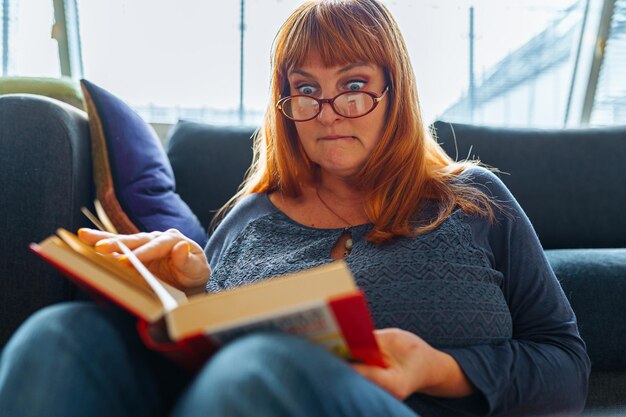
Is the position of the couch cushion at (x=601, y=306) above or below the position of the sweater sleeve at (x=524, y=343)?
below

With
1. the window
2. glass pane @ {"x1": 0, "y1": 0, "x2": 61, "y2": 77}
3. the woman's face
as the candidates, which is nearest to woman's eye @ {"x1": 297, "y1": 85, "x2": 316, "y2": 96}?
the woman's face

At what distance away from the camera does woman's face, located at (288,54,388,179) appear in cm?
105

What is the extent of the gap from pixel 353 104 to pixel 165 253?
42 centimetres

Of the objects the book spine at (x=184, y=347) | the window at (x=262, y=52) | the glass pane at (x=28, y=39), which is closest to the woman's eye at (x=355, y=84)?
the book spine at (x=184, y=347)

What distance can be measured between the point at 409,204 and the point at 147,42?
2.06m

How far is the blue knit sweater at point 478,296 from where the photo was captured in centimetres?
85

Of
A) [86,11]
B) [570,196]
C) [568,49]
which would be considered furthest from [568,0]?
[86,11]

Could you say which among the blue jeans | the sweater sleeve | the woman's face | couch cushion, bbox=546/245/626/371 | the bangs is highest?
the bangs

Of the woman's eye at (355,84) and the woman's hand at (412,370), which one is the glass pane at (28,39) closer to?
the woman's eye at (355,84)

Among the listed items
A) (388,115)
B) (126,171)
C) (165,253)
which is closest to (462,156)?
(388,115)

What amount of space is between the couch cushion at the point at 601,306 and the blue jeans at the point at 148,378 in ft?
3.21

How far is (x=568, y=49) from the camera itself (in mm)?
3070

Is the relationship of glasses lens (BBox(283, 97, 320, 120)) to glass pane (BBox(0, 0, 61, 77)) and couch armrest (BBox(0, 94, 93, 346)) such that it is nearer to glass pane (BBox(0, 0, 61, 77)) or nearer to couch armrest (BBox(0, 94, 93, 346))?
couch armrest (BBox(0, 94, 93, 346))

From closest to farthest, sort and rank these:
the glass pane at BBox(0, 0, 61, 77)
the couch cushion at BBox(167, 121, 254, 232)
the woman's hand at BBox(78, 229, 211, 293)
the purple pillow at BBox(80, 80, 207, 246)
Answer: the woman's hand at BBox(78, 229, 211, 293)
the purple pillow at BBox(80, 80, 207, 246)
the couch cushion at BBox(167, 121, 254, 232)
the glass pane at BBox(0, 0, 61, 77)
